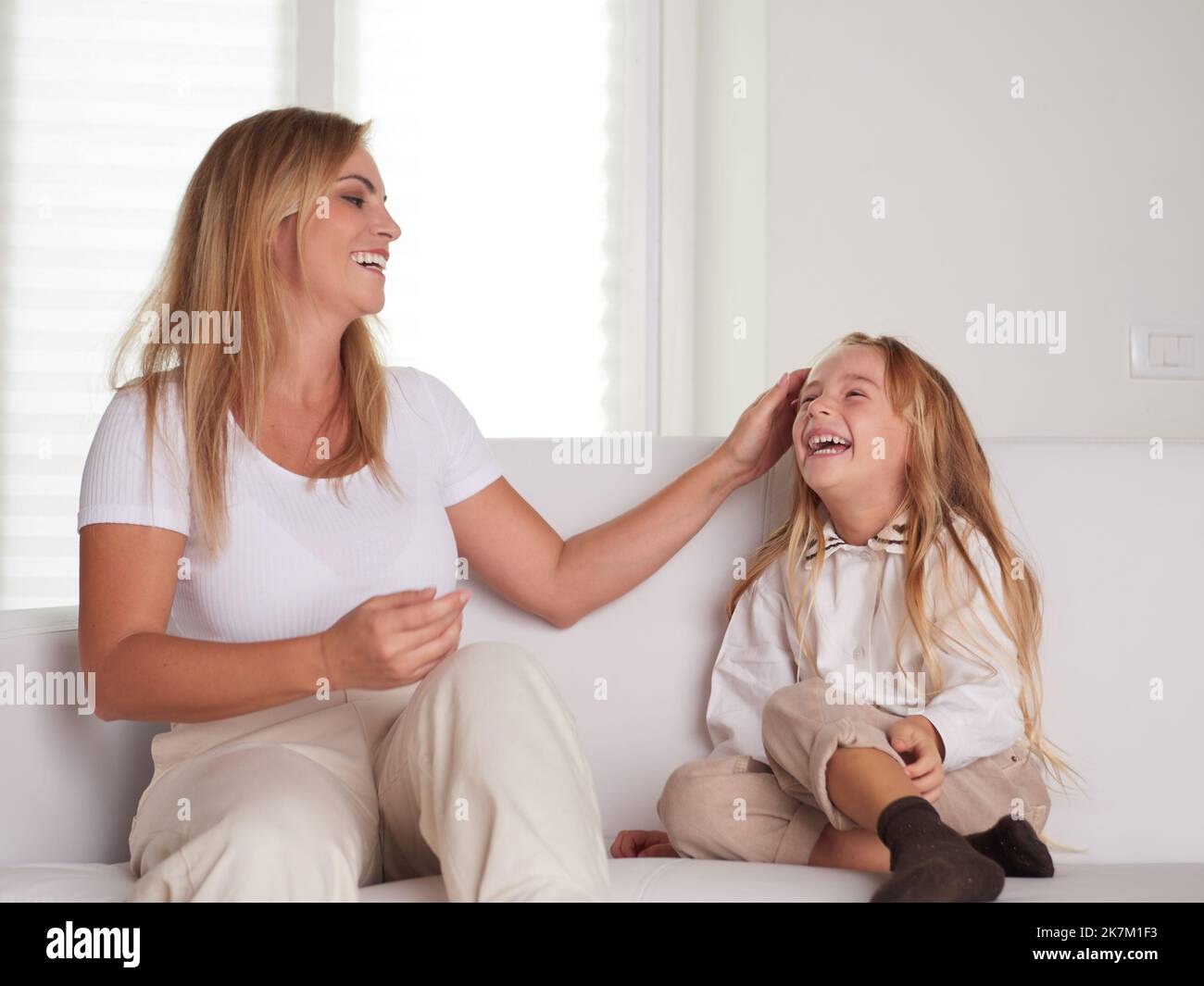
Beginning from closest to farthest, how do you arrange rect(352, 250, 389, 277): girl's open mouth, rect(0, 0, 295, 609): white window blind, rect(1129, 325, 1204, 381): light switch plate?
rect(352, 250, 389, 277): girl's open mouth, rect(1129, 325, 1204, 381): light switch plate, rect(0, 0, 295, 609): white window blind

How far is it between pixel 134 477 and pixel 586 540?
519 millimetres

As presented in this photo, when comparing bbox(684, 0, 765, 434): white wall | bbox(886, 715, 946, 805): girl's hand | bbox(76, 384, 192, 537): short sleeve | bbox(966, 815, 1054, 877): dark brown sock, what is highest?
bbox(684, 0, 765, 434): white wall

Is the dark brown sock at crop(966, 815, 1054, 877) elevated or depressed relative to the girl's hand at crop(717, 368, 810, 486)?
depressed

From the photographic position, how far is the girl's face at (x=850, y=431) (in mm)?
1356

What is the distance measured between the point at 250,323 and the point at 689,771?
672mm

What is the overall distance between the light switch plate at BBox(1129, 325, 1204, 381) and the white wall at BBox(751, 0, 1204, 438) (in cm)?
2

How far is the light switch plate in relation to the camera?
91.0 inches
